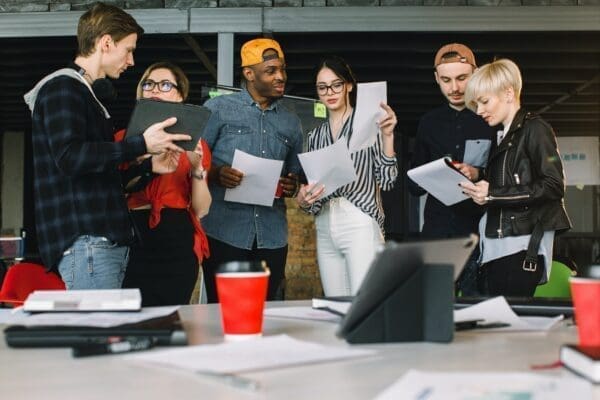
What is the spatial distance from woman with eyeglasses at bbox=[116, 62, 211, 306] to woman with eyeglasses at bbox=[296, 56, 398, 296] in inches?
19.5

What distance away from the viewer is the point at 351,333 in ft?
3.61

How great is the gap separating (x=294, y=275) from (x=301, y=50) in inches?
120

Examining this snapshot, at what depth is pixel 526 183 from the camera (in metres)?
2.61

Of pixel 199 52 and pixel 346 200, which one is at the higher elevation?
pixel 199 52

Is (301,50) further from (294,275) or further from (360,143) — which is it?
(360,143)

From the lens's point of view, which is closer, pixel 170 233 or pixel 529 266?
pixel 529 266

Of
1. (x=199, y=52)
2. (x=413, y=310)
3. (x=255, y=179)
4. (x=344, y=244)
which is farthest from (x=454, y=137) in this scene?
(x=199, y=52)

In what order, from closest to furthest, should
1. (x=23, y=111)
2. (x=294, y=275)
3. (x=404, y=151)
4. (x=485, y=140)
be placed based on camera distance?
(x=485, y=140) < (x=294, y=275) < (x=23, y=111) < (x=404, y=151)

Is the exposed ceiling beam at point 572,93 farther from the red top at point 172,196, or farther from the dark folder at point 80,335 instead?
the dark folder at point 80,335

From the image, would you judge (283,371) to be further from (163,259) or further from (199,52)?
(199,52)

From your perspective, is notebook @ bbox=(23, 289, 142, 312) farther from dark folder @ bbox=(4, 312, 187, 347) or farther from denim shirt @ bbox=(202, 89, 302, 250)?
denim shirt @ bbox=(202, 89, 302, 250)

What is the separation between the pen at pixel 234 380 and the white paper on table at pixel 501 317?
0.63 m

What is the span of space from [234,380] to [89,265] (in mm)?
1477

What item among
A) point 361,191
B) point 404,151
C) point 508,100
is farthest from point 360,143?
point 404,151
